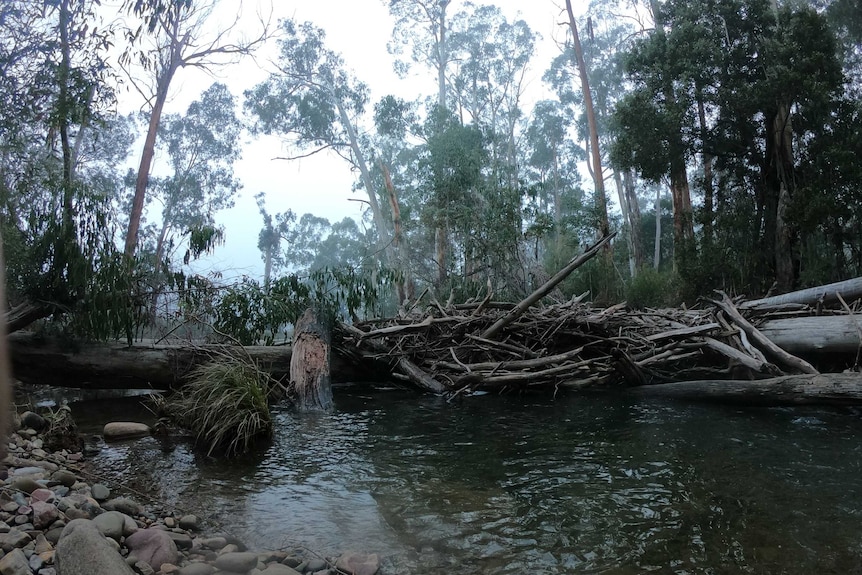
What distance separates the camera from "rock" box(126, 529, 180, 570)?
2.65 meters

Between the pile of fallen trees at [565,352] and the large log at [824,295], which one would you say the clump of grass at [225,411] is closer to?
the pile of fallen trees at [565,352]

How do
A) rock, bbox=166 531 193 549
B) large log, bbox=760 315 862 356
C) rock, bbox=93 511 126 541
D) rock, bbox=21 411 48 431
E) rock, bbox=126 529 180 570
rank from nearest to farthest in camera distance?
rock, bbox=126 529 180 570
rock, bbox=93 511 126 541
rock, bbox=166 531 193 549
rock, bbox=21 411 48 431
large log, bbox=760 315 862 356

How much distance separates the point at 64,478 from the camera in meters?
3.64

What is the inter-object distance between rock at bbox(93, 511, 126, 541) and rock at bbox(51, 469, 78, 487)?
0.91 meters

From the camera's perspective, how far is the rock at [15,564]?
85.7 inches

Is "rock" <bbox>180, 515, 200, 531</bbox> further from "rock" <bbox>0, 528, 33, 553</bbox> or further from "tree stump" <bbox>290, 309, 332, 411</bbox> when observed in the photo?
"tree stump" <bbox>290, 309, 332, 411</bbox>

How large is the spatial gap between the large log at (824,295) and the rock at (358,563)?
7385 mm

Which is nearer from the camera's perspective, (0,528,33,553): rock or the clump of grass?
(0,528,33,553): rock

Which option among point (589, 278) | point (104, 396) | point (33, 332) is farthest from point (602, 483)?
point (589, 278)

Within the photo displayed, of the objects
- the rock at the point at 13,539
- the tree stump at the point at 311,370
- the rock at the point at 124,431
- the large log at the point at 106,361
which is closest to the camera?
the rock at the point at 13,539

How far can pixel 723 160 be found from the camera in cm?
1373

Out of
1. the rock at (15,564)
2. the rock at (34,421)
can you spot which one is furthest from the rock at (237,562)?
the rock at (34,421)

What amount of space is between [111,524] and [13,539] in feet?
1.47

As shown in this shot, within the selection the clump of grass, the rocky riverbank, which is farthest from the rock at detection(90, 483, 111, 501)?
the clump of grass
